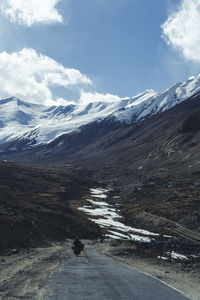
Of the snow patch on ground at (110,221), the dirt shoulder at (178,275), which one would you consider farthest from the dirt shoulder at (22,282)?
the snow patch on ground at (110,221)

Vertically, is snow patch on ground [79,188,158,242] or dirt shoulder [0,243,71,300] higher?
dirt shoulder [0,243,71,300]

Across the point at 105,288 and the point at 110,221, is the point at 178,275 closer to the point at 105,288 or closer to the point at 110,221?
the point at 105,288

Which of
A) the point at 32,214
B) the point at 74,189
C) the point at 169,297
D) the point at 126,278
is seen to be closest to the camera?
the point at 169,297

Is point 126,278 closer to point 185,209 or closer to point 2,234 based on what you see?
point 2,234

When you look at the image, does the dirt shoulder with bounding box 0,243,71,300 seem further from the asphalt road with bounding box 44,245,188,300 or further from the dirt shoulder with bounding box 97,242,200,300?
the dirt shoulder with bounding box 97,242,200,300

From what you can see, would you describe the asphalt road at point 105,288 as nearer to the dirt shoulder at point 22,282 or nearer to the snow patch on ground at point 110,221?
the dirt shoulder at point 22,282

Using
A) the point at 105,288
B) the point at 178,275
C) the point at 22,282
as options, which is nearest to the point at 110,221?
the point at 178,275

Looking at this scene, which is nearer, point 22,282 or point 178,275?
point 22,282

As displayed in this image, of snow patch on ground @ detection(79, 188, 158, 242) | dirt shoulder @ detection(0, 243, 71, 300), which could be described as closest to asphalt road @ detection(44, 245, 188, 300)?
dirt shoulder @ detection(0, 243, 71, 300)

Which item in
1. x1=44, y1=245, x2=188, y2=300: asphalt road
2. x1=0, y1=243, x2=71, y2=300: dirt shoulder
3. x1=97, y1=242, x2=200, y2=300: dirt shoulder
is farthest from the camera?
x1=97, y1=242, x2=200, y2=300: dirt shoulder

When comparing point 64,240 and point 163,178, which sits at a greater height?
point 163,178

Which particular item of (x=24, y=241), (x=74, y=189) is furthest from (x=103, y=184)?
(x=24, y=241)
